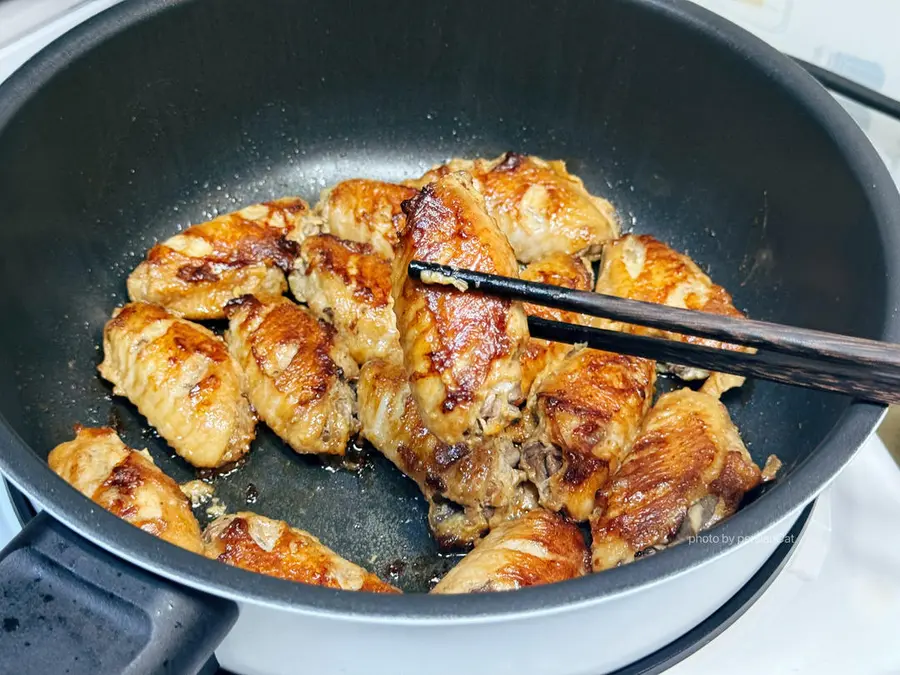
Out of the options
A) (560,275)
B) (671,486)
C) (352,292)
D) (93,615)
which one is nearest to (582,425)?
(671,486)

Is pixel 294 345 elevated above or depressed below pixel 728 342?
below

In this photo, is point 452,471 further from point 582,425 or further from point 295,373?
point 295,373

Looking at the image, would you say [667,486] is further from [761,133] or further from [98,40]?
[98,40]

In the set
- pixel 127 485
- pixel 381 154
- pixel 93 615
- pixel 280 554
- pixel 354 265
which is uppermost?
pixel 381 154

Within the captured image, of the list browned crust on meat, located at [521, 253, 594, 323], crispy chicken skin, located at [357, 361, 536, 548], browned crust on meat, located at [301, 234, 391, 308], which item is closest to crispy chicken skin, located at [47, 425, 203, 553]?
crispy chicken skin, located at [357, 361, 536, 548]

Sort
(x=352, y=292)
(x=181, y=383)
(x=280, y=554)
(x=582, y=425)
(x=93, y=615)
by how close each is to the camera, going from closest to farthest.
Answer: (x=93, y=615), (x=280, y=554), (x=582, y=425), (x=181, y=383), (x=352, y=292)

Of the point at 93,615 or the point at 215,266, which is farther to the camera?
the point at 215,266
